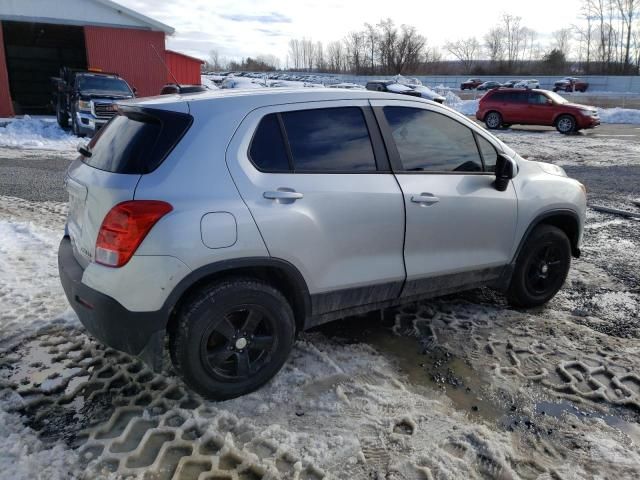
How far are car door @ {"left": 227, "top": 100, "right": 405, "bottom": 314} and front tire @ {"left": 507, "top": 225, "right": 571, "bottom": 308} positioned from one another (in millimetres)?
1344

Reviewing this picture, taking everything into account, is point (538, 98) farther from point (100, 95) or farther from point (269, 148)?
point (269, 148)

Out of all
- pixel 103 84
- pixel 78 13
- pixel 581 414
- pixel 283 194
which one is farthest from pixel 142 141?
pixel 78 13

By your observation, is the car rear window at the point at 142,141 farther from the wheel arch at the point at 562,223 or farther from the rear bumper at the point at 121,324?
the wheel arch at the point at 562,223

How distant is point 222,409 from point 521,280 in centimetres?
270

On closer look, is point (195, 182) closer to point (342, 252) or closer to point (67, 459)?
point (342, 252)

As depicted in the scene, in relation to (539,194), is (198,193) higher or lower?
higher

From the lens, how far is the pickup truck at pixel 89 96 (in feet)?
49.8

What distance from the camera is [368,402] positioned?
308 cm

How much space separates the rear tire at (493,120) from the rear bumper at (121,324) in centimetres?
2107

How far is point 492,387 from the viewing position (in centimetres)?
329

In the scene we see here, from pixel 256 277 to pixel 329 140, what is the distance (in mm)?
994

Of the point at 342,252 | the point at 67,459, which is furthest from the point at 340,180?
the point at 67,459

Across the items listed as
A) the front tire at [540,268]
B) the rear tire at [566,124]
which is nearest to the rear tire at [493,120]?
the rear tire at [566,124]

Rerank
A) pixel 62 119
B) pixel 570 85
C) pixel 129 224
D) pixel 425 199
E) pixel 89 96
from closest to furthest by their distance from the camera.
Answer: pixel 129 224
pixel 425 199
pixel 89 96
pixel 62 119
pixel 570 85
